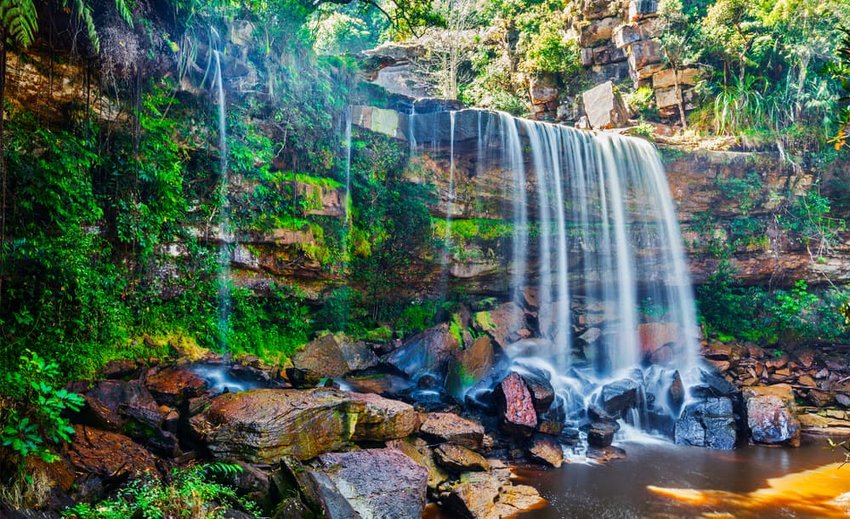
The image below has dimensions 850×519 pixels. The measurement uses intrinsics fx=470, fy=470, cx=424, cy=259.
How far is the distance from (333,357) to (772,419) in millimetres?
8826

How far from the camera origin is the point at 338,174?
10.7 m

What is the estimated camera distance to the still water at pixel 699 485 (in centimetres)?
619

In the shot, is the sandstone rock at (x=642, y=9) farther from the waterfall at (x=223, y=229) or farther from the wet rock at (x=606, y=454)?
the wet rock at (x=606, y=454)

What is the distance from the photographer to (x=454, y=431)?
731 cm

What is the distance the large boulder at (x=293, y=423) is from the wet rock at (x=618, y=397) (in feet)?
15.4

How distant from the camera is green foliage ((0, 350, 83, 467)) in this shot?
405cm

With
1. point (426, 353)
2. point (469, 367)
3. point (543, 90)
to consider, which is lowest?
point (469, 367)

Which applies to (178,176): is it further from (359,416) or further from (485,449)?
(485,449)

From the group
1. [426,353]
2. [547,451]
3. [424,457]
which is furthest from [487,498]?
[426,353]

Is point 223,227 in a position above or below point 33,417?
above

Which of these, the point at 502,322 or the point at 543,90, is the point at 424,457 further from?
the point at 543,90

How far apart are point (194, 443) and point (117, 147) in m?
5.03

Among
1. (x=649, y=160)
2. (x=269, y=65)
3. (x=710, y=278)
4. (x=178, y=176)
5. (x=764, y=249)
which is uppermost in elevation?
(x=269, y=65)

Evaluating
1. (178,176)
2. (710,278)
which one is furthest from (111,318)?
(710,278)
